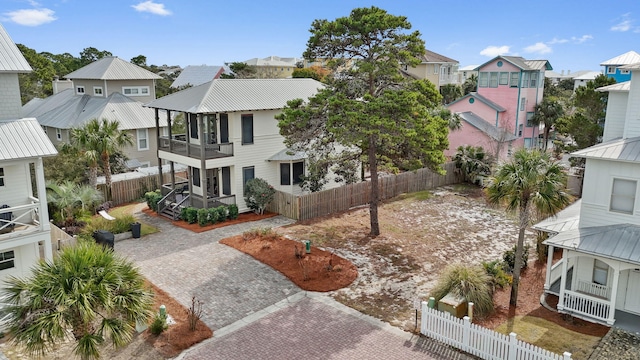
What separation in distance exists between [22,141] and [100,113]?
21.8 metres

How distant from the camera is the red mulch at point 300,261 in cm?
1844

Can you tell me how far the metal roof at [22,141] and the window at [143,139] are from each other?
20518 mm

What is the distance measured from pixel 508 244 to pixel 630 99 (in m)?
9.02

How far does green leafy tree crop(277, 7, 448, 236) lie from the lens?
66.6ft

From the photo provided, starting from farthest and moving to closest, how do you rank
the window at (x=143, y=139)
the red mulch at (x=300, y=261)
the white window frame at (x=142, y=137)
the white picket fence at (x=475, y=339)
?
the window at (x=143, y=139)
the white window frame at (x=142, y=137)
the red mulch at (x=300, y=261)
the white picket fence at (x=475, y=339)

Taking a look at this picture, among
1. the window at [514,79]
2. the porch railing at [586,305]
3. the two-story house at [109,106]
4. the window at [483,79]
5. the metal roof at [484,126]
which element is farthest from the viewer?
the window at [483,79]

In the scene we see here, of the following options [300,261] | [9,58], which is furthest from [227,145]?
[9,58]

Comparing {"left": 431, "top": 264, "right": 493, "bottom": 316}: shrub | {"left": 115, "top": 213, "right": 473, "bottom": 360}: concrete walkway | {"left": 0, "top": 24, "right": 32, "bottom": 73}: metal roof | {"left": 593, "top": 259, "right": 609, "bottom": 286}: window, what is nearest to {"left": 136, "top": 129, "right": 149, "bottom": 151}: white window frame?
{"left": 115, "top": 213, "right": 473, "bottom": 360}: concrete walkway

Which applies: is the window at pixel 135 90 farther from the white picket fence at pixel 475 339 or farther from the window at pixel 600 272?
the window at pixel 600 272

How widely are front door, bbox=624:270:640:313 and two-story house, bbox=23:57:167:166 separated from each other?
30400mm

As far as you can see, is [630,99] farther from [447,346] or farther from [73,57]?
[73,57]

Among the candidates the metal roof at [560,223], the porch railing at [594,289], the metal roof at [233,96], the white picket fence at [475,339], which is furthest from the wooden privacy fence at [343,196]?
the porch railing at [594,289]

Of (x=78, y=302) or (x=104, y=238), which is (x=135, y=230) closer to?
(x=104, y=238)

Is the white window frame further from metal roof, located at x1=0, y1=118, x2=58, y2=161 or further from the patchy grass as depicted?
the patchy grass
